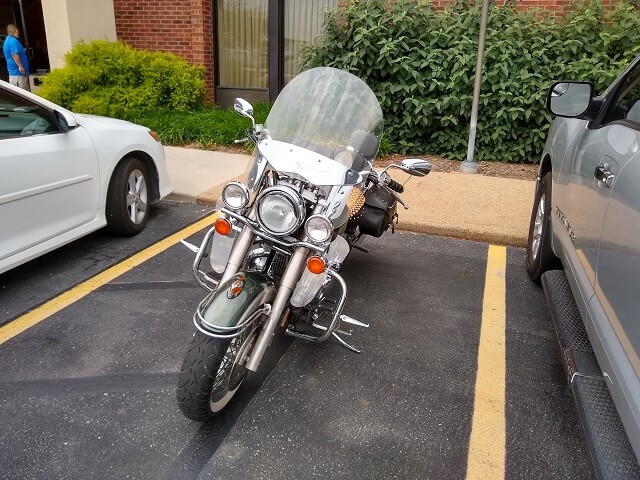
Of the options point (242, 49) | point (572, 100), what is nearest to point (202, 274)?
point (572, 100)

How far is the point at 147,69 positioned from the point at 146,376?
25.3ft

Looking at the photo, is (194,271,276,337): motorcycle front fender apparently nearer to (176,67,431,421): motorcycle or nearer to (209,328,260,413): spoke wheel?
(176,67,431,421): motorcycle

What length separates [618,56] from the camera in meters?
7.16

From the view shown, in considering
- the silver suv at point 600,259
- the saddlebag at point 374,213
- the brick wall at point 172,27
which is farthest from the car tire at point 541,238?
the brick wall at point 172,27

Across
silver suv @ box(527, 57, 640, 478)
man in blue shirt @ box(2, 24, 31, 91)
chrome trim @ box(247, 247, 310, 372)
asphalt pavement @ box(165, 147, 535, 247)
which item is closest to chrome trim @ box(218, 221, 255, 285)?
chrome trim @ box(247, 247, 310, 372)

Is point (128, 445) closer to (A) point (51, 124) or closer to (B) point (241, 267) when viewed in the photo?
(B) point (241, 267)

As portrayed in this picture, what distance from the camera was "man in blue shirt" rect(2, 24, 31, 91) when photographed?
10.9 meters

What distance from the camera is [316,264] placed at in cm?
253

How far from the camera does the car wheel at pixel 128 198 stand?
4.78 metres

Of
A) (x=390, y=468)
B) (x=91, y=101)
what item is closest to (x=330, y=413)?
(x=390, y=468)

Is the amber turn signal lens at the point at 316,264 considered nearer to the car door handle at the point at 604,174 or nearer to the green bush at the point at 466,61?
the car door handle at the point at 604,174

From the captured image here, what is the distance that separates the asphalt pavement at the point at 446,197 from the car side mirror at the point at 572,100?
2031 millimetres

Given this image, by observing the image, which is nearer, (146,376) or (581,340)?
(581,340)

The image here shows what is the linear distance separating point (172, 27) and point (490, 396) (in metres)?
9.87
